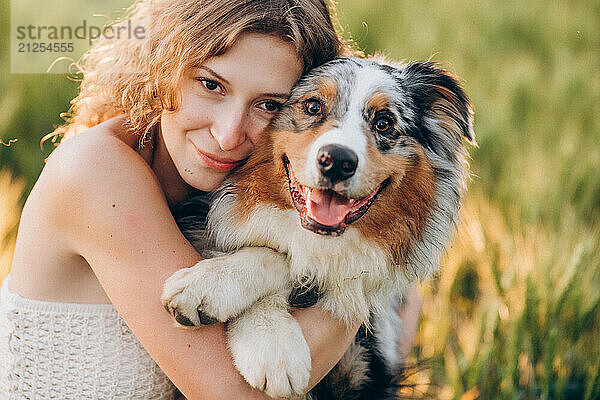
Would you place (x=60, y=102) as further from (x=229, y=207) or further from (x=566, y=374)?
(x=566, y=374)

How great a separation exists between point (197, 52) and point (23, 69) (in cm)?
262

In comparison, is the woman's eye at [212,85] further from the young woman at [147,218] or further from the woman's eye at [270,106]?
the woman's eye at [270,106]

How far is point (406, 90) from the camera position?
2.26 meters

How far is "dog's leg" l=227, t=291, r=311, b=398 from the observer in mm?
1839

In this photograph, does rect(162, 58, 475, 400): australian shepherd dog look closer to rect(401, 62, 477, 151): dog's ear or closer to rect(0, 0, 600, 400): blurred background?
rect(401, 62, 477, 151): dog's ear

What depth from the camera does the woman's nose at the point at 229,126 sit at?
6.59 ft

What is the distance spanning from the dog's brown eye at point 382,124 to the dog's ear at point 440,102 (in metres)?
0.17

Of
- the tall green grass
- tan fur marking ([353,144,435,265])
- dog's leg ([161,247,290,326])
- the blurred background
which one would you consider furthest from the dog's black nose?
the tall green grass

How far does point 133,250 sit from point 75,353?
1.49 ft

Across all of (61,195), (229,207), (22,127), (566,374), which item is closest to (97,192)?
(61,195)

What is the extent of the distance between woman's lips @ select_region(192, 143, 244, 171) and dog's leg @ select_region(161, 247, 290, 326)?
0.29 m

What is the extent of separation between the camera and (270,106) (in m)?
2.14

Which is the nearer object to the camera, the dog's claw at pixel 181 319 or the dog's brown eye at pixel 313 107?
the dog's claw at pixel 181 319

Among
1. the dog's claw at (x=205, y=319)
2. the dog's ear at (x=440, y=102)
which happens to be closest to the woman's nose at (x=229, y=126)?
the dog's claw at (x=205, y=319)
